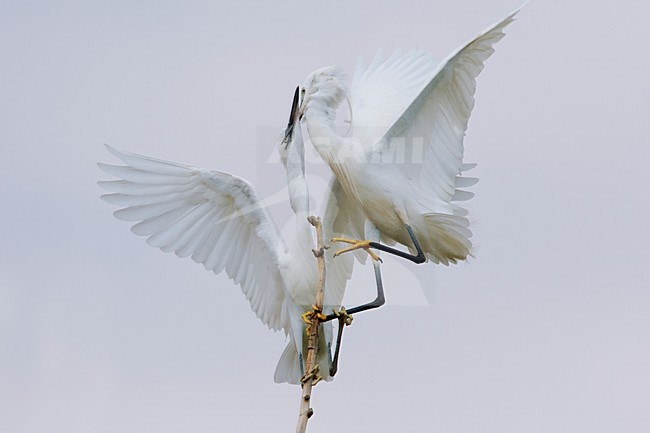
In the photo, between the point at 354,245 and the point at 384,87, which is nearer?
the point at 354,245

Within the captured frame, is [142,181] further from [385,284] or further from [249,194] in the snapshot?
[385,284]

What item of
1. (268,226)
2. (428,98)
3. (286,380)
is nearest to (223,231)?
(268,226)

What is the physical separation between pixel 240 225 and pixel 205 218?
0.32 m

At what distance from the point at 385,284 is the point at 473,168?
1.48 m

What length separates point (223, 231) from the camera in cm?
1381

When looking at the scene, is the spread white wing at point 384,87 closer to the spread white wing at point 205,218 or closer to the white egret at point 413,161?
the white egret at point 413,161

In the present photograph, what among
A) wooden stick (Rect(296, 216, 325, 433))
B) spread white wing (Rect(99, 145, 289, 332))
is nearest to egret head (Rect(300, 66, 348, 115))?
spread white wing (Rect(99, 145, 289, 332))

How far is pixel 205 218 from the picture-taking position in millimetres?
13758

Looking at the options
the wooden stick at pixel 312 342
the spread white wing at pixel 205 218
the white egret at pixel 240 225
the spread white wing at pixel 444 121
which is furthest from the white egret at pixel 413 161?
the wooden stick at pixel 312 342

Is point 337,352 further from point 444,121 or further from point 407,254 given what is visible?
point 444,121

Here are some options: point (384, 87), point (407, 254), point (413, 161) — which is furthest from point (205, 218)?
point (384, 87)

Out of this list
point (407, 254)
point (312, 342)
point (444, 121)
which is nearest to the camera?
point (312, 342)

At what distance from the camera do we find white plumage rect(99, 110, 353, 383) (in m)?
13.4

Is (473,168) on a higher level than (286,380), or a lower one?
higher
